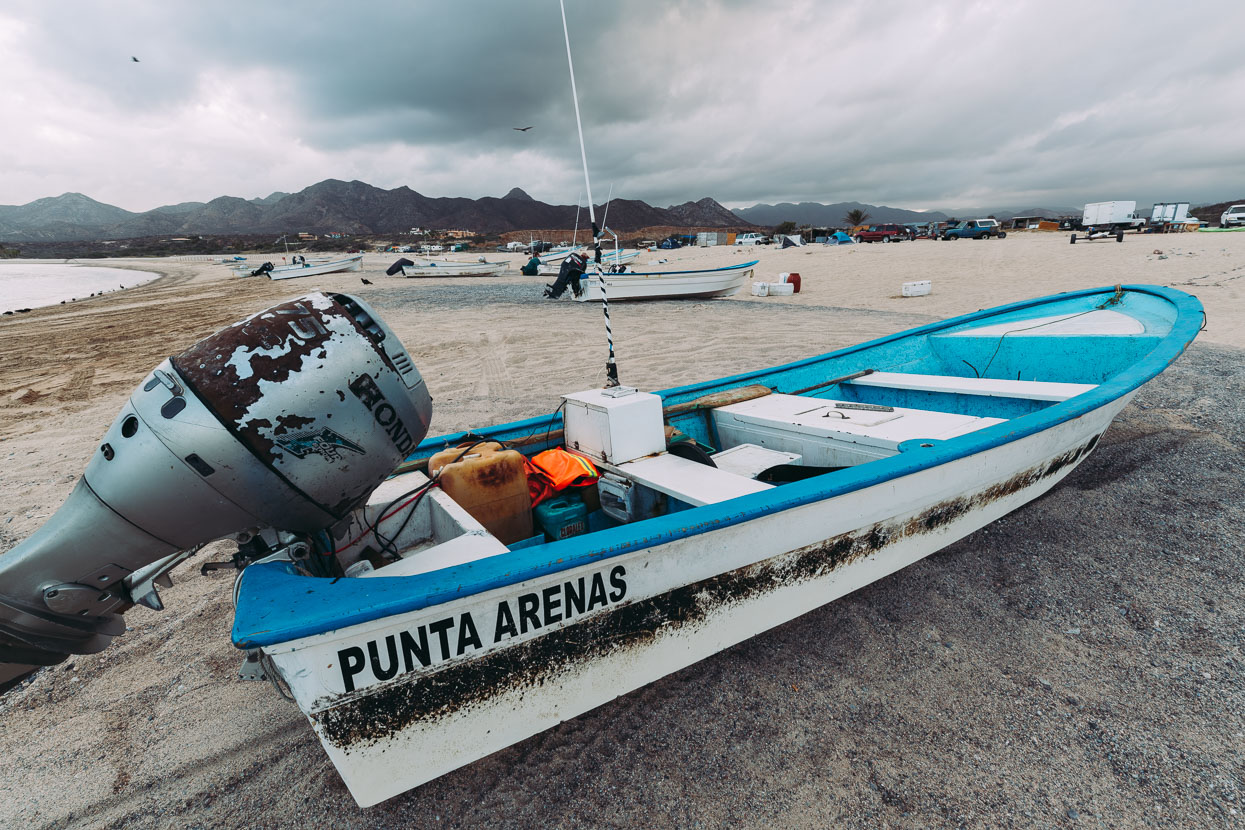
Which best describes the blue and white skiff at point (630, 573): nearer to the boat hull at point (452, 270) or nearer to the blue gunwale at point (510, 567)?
the blue gunwale at point (510, 567)

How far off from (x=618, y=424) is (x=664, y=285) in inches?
515

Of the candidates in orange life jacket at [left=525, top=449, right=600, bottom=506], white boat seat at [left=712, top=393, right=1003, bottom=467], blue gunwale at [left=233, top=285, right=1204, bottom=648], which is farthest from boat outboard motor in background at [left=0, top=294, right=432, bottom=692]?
white boat seat at [left=712, top=393, right=1003, bottom=467]

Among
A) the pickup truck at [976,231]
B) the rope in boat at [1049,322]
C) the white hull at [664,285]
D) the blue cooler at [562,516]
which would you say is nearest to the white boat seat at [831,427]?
the blue cooler at [562,516]

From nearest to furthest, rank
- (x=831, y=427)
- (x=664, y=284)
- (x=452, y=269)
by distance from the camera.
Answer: (x=831, y=427), (x=664, y=284), (x=452, y=269)

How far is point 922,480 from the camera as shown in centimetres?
263

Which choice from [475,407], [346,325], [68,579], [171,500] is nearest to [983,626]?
[346,325]

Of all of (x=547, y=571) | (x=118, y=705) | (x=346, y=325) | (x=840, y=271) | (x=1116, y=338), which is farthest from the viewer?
(x=840, y=271)

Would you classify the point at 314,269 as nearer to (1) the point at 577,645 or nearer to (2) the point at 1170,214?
(1) the point at 577,645

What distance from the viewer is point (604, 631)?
2.03 m

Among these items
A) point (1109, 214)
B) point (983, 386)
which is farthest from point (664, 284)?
point (1109, 214)

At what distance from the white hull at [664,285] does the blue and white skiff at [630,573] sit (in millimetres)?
11874

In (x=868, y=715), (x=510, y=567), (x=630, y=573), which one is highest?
(x=510, y=567)

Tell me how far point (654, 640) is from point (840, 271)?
21.7 metres

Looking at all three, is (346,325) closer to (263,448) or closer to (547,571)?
(263,448)
